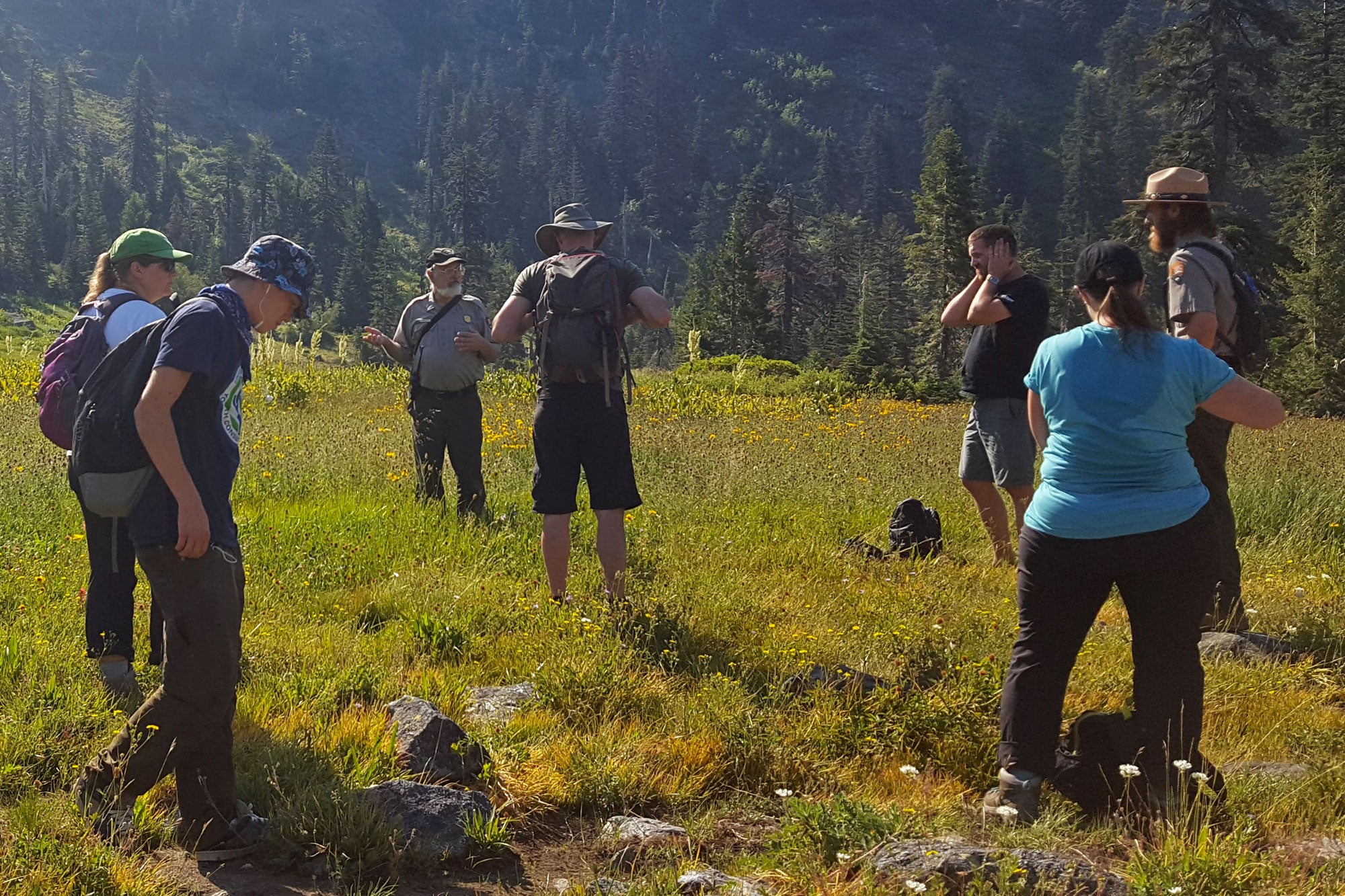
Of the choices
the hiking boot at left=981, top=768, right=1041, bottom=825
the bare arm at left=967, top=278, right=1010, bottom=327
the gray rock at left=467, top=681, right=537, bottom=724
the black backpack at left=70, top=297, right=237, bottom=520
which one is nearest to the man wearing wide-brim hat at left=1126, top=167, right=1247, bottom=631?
the bare arm at left=967, top=278, right=1010, bottom=327

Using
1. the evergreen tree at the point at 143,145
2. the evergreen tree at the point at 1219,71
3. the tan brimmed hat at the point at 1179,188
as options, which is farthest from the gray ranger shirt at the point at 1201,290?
the evergreen tree at the point at 143,145

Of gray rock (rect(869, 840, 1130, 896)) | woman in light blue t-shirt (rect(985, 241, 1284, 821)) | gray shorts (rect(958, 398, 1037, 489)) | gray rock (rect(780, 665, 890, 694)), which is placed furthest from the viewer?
gray shorts (rect(958, 398, 1037, 489))

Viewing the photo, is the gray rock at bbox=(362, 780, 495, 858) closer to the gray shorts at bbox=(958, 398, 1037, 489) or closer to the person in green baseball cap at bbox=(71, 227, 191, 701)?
the person in green baseball cap at bbox=(71, 227, 191, 701)

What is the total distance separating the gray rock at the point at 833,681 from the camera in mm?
4027

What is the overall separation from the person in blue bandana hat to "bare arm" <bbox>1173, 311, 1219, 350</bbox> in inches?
139

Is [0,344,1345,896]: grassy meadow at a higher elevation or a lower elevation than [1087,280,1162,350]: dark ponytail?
lower

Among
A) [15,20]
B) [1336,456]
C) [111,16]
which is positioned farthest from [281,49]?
[1336,456]

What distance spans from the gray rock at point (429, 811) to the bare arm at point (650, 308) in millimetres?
2244

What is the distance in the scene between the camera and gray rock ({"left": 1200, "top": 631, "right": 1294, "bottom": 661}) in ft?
15.1

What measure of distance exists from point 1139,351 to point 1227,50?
28028 millimetres

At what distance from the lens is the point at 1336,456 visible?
10.3 metres

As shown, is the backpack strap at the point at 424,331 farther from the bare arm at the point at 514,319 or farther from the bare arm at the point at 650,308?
the bare arm at the point at 650,308

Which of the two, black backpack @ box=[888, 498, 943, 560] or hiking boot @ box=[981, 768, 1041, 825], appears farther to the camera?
black backpack @ box=[888, 498, 943, 560]

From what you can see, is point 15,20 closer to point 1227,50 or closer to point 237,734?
point 1227,50
